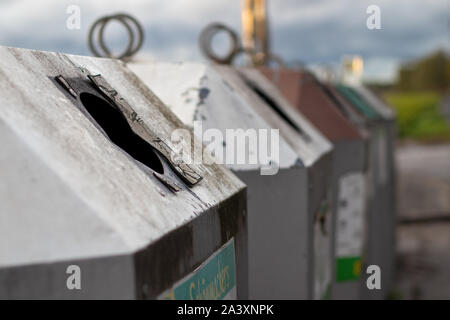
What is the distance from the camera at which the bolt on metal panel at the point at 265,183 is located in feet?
15.3

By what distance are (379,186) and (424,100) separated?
47.2 metres

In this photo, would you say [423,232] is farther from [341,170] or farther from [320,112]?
[320,112]

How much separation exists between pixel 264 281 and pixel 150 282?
2.82 meters

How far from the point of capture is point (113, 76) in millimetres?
3676

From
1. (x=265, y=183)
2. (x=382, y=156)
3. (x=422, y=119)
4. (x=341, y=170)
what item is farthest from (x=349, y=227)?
(x=422, y=119)

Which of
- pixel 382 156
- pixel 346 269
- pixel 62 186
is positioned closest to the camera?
pixel 62 186

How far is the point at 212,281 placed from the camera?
2.98m

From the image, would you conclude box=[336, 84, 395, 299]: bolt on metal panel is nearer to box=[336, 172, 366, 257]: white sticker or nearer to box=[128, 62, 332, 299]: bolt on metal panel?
box=[336, 172, 366, 257]: white sticker

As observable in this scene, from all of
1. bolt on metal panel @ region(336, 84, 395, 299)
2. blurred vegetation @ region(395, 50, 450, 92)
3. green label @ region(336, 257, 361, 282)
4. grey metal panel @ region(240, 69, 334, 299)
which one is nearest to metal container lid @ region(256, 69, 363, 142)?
grey metal panel @ region(240, 69, 334, 299)

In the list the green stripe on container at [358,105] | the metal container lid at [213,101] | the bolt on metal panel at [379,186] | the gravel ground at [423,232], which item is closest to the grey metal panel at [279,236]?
the metal container lid at [213,101]

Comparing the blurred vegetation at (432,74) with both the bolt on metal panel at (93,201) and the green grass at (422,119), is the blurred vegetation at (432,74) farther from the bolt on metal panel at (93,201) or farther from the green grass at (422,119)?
the bolt on metal panel at (93,201)
